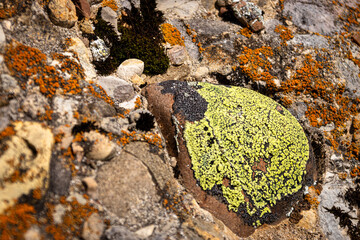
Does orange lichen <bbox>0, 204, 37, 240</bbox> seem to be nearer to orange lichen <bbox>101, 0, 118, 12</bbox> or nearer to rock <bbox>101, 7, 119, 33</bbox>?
rock <bbox>101, 7, 119, 33</bbox>

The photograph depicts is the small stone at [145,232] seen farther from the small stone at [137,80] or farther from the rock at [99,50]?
the rock at [99,50]

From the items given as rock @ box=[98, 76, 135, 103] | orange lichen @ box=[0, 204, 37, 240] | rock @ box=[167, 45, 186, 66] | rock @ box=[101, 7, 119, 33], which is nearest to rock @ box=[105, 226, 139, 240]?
orange lichen @ box=[0, 204, 37, 240]

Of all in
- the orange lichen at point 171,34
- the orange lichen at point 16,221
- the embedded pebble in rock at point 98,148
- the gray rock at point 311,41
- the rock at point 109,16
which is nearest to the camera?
the orange lichen at point 16,221

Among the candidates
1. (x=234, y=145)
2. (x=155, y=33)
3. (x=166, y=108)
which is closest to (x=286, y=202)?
(x=234, y=145)

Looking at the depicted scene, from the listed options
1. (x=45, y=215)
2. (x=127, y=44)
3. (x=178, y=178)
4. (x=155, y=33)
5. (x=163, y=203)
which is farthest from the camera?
(x=155, y=33)

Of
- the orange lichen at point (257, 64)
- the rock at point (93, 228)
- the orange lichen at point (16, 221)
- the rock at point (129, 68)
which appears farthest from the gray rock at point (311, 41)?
the orange lichen at point (16, 221)

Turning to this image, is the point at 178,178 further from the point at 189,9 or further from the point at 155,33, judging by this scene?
→ the point at 189,9
